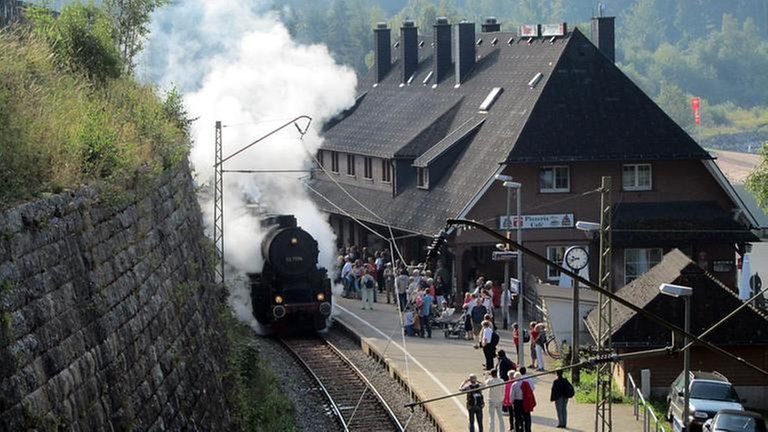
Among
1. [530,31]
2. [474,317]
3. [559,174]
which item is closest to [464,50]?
[530,31]

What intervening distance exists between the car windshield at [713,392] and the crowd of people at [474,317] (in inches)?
113

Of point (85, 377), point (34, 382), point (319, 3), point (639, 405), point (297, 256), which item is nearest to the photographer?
point (34, 382)

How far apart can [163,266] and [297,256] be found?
17901 millimetres

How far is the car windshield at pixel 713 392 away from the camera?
84.2ft

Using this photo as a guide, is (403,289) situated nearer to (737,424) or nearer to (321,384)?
(321,384)

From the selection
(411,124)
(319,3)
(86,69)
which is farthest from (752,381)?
(319,3)

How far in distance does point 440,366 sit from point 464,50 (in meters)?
23.6

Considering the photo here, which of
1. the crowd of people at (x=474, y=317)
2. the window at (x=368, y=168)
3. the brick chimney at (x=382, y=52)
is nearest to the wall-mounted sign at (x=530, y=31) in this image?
the window at (x=368, y=168)

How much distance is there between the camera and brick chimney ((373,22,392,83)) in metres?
61.4

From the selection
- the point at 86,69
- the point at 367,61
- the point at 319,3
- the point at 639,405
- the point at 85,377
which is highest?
the point at 319,3

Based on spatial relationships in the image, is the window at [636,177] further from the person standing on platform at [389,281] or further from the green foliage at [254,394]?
the green foliage at [254,394]

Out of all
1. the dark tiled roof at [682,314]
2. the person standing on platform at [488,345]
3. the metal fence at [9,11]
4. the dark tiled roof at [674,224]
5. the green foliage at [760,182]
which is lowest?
the person standing on platform at [488,345]

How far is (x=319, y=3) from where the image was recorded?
194125 millimetres

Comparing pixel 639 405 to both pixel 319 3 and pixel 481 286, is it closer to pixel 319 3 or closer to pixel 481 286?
pixel 481 286
